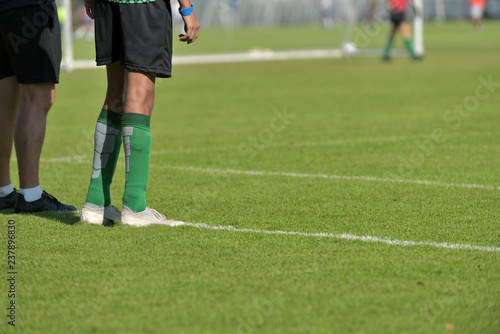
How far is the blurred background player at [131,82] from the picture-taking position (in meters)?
4.64

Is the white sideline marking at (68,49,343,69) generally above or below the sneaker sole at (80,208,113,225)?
below

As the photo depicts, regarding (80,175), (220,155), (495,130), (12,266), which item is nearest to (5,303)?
(12,266)

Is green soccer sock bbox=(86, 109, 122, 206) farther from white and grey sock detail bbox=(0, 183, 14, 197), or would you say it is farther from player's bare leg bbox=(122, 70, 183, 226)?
white and grey sock detail bbox=(0, 183, 14, 197)

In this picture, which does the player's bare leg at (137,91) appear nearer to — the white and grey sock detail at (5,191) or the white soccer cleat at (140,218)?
the white soccer cleat at (140,218)

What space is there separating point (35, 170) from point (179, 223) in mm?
1165

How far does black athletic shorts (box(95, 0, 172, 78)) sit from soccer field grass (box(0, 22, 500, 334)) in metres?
0.96

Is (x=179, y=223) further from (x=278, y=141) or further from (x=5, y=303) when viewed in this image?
Answer: (x=278, y=141)

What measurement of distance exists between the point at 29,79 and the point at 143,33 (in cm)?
102

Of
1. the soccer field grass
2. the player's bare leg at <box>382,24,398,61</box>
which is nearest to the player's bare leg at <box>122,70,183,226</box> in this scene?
the soccer field grass

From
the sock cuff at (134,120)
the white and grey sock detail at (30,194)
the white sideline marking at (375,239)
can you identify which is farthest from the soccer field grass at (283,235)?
the sock cuff at (134,120)

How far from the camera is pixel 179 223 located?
4.88m

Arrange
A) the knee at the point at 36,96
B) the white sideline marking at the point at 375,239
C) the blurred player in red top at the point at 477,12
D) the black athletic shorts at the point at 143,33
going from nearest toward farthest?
the white sideline marking at the point at 375,239 → the black athletic shorts at the point at 143,33 → the knee at the point at 36,96 → the blurred player in red top at the point at 477,12

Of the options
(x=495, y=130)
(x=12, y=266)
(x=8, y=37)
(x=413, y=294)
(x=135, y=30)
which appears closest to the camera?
(x=413, y=294)

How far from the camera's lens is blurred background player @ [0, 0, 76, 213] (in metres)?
5.20
